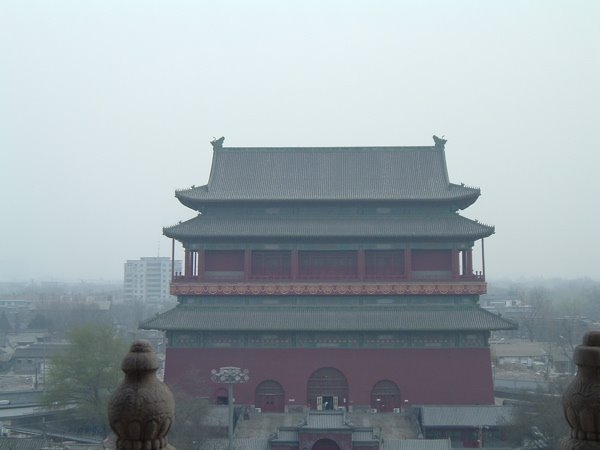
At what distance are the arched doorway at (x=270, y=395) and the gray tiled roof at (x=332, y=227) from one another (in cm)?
739

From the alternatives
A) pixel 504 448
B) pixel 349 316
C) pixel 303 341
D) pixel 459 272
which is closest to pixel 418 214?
pixel 459 272

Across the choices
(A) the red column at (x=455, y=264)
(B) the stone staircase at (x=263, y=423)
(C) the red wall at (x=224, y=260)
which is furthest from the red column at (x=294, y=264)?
(A) the red column at (x=455, y=264)

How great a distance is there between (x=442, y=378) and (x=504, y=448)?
4791mm

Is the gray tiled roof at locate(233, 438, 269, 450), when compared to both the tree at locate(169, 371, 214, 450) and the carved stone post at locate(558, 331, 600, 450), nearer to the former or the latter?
the tree at locate(169, 371, 214, 450)

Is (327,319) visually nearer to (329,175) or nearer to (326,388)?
(326,388)

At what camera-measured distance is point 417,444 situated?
3014 centimetres

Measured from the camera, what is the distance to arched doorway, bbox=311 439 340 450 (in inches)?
1211

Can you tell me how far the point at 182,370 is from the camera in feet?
121

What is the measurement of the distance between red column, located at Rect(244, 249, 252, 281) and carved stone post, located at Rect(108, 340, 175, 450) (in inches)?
1325

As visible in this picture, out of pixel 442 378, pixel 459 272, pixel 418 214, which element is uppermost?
pixel 418 214

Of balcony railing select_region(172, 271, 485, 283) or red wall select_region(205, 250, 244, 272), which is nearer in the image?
balcony railing select_region(172, 271, 485, 283)

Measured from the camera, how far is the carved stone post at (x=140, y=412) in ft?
14.2

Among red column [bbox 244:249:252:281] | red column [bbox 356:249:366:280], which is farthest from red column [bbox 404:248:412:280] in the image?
red column [bbox 244:249:252:281]

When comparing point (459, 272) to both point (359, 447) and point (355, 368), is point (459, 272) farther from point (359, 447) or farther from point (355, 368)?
point (359, 447)
